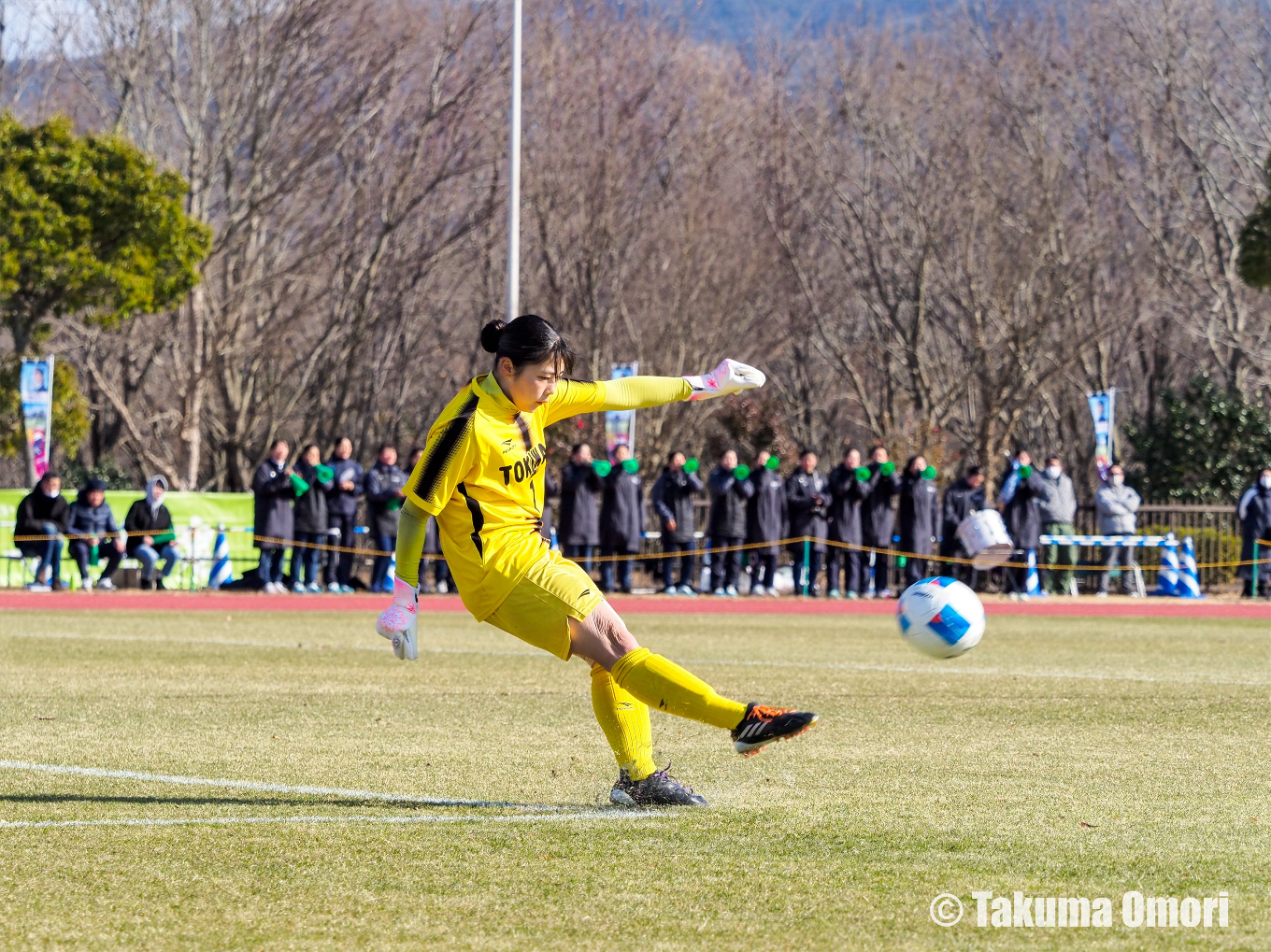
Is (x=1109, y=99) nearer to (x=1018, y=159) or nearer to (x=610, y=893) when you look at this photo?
(x=1018, y=159)

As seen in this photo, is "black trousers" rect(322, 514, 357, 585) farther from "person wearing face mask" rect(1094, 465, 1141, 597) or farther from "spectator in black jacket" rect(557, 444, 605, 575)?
"person wearing face mask" rect(1094, 465, 1141, 597)

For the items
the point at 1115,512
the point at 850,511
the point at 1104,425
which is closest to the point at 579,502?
the point at 850,511

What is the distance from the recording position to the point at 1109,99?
120ft

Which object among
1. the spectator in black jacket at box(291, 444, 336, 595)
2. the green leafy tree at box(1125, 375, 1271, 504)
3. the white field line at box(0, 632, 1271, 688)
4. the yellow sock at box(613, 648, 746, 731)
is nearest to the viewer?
the yellow sock at box(613, 648, 746, 731)

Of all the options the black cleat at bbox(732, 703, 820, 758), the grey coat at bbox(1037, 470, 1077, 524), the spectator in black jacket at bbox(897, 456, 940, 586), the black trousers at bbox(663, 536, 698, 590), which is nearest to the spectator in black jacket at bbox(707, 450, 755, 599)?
the black trousers at bbox(663, 536, 698, 590)

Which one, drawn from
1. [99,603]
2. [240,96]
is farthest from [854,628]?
[240,96]

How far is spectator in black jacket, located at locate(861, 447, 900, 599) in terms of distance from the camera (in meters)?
23.3

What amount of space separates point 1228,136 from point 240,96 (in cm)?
2177

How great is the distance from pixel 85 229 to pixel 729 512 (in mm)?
11256

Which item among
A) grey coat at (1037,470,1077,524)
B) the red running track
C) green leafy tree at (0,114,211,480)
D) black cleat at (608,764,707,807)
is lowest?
the red running track

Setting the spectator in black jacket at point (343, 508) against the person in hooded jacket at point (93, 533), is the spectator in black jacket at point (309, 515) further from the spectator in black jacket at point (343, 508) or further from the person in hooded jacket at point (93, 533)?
the person in hooded jacket at point (93, 533)

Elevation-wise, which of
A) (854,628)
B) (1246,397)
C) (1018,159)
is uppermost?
(1018,159)

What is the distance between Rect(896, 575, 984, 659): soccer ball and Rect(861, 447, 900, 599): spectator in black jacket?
1630cm

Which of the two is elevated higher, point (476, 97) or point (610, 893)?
point (476, 97)
